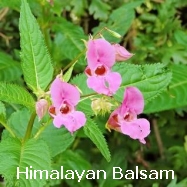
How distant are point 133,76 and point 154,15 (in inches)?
38.5

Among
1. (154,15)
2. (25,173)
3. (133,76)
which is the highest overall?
(154,15)

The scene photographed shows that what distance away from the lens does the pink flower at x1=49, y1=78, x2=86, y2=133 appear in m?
1.28

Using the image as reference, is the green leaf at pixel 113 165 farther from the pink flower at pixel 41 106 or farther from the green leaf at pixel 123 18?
the pink flower at pixel 41 106

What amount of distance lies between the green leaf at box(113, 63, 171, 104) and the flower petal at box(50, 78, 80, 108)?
22 cm

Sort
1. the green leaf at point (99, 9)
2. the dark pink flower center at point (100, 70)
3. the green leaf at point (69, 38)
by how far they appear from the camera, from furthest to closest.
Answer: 1. the green leaf at point (99, 9)
2. the green leaf at point (69, 38)
3. the dark pink flower center at point (100, 70)

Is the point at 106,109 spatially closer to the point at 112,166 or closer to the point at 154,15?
the point at 112,166

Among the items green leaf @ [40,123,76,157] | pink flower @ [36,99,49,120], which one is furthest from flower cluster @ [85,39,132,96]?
green leaf @ [40,123,76,157]

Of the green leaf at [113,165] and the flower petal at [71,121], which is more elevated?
the green leaf at [113,165]

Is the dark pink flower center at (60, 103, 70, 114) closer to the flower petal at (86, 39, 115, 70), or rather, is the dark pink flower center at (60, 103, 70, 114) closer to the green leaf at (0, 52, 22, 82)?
the flower petal at (86, 39, 115, 70)

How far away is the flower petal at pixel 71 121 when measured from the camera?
1.28 metres

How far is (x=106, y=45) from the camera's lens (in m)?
1.33

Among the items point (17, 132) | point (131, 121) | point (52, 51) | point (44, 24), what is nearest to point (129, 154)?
point (52, 51)

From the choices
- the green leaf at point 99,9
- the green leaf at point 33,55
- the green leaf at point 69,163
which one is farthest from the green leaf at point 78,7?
the green leaf at point 33,55

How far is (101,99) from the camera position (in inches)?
52.2
